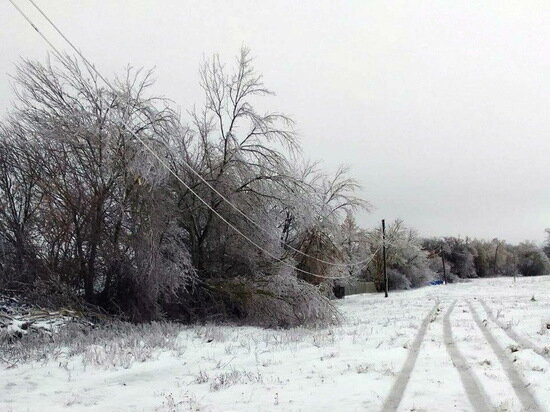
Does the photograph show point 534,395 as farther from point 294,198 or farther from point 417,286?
point 417,286

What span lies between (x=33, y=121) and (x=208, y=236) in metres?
7.60

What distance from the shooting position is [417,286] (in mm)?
68250

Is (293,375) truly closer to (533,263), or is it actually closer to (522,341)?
(522,341)

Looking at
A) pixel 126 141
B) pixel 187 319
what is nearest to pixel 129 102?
pixel 126 141

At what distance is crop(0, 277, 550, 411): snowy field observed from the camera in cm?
629

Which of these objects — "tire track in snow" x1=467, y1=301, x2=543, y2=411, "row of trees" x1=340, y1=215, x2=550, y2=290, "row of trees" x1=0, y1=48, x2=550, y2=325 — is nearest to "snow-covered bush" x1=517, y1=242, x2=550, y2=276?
"row of trees" x1=340, y1=215, x2=550, y2=290

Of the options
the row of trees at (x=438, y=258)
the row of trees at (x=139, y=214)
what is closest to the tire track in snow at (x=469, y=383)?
the row of trees at (x=139, y=214)

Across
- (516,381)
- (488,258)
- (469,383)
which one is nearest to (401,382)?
(469,383)

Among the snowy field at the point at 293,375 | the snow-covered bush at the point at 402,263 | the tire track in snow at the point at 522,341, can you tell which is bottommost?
the snowy field at the point at 293,375

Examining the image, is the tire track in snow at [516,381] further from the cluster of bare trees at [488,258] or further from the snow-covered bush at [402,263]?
the cluster of bare trees at [488,258]

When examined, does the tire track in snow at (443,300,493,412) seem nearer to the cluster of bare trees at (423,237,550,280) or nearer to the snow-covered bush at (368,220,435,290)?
the snow-covered bush at (368,220,435,290)

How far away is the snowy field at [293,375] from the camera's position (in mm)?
6285

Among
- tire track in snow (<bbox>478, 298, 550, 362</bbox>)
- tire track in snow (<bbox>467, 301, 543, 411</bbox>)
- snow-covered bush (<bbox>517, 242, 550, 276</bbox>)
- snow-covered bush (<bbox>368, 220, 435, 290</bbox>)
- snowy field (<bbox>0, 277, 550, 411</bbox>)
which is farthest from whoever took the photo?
snow-covered bush (<bbox>517, 242, 550, 276</bbox>)

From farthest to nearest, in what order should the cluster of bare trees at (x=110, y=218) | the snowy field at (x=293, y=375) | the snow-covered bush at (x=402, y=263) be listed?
the snow-covered bush at (x=402, y=263) < the cluster of bare trees at (x=110, y=218) < the snowy field at (x=293, y=375)
